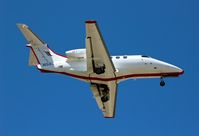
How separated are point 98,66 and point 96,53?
5.77ft

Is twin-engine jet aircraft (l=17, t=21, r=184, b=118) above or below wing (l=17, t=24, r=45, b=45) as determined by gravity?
below

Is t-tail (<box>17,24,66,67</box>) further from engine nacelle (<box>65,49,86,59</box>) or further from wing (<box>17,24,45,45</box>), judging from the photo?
engine nacelle (<box>65,49,86,59</box>)

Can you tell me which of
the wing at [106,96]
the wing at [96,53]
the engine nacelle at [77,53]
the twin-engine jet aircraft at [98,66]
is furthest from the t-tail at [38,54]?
the wing at [106,96]

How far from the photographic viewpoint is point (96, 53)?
53719 mm

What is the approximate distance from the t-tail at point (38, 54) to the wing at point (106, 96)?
511 centimetres

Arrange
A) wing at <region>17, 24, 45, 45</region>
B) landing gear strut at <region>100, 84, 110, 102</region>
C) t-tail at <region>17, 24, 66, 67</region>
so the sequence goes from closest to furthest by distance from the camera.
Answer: wing at <region>17, 24, 45, 45</region> → t-tail at <region>17, 24, 66, 67</region> → landing gear strut at <region>100, 84, 110, 102</region>

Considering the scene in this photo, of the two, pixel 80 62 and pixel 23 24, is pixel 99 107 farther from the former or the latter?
pixel 23 24

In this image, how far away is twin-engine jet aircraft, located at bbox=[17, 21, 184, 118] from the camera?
5506 centimetres

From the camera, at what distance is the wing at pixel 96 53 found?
50644 mm

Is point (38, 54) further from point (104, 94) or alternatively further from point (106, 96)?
point (106, 96)

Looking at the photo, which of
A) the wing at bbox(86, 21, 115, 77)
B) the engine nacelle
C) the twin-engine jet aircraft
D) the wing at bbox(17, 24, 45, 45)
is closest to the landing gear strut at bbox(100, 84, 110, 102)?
the twin-engine jet aircraft

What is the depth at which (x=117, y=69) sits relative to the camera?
5641cm

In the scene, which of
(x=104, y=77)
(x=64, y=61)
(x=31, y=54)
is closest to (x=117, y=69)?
(x=104, y=77)

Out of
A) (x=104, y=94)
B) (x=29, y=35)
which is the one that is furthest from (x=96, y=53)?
(x=29, y=35)
